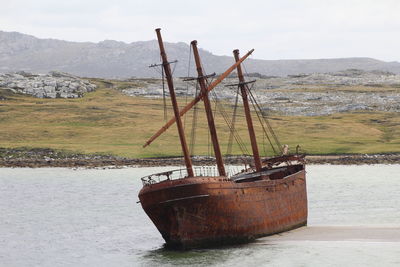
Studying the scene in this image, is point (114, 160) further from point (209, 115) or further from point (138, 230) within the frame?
point (209, 115)

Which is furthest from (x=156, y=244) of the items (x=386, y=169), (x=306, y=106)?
(x=306, y=106)

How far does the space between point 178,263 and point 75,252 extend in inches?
282

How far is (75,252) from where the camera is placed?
136ft

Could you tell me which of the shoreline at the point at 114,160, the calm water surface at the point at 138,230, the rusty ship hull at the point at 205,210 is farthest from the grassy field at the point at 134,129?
the rusty ship hull at the point at 205,210

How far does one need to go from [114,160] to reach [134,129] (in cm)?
3401

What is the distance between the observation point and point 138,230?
50094 millimetres

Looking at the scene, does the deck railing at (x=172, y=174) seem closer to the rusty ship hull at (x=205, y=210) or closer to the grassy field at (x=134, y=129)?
the rusty ship hull at (x=205, y=210)

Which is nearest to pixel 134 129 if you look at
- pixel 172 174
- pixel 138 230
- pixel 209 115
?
pixel 172 174

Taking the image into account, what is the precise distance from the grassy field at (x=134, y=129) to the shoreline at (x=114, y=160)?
3956mm

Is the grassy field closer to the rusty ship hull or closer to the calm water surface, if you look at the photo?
the calm water surface

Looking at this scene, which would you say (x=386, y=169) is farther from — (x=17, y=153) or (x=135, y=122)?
(x=135, y=122)

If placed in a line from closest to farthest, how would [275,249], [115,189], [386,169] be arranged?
1. [275,249]
2. [115,189]
3. [386,169]

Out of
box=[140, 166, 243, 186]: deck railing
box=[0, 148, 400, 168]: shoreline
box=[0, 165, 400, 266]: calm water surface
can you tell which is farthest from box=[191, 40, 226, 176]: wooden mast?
box=[0, 148, 400, 168]: shoreline

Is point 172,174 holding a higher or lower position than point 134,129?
lower
